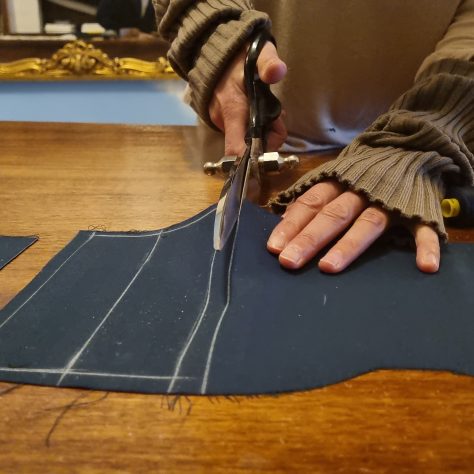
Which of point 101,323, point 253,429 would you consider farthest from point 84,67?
point 253,429

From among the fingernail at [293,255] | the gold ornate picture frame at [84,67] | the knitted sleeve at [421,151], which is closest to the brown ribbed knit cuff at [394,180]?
the knitted sleeve at [421,151]

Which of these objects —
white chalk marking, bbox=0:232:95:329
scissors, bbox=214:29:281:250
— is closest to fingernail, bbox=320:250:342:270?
scissors, bbox=214:29:281:250

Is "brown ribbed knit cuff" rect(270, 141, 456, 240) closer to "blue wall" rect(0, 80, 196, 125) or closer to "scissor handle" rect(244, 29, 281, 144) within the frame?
"scissor handle" rect(244, 29, 281, 144)

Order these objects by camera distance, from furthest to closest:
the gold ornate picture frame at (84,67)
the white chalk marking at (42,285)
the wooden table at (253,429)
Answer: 1. the gold ornate picture frame at (84,67)
2. the white chalk marking at (42,285)
3. the wooden table at (253,429)

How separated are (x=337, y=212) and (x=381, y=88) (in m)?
0.40

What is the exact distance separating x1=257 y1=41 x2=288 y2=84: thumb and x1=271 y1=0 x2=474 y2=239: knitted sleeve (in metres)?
0.12

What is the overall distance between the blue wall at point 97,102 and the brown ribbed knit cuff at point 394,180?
97 centimetres

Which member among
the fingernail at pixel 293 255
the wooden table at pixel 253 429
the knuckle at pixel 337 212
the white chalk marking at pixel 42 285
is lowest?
the white chalk marking at pixel 42 285

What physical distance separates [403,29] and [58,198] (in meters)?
0.55

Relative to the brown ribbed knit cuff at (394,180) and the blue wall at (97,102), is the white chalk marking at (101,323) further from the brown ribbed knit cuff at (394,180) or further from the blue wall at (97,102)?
the blue wall at (97,102)

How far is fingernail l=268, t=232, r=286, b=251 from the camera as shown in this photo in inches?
18.5

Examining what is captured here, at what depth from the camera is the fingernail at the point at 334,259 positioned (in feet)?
1.44

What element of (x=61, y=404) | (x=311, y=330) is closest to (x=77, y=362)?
(x=61, y=404)

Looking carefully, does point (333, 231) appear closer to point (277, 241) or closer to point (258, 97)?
point (277, 241)
